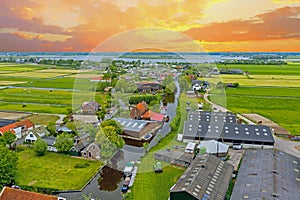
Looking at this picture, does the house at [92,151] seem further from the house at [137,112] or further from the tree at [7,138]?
the house at [137,112]

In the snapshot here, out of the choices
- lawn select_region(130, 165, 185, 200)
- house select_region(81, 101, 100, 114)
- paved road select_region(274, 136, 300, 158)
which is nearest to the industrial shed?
paved road select_region(274, 136, 300, 158)

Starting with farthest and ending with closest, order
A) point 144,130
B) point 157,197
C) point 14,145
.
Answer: point 144,130, point 14,145, point 157,197

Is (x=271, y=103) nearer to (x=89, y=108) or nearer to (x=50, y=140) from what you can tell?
(x=89, y=108)

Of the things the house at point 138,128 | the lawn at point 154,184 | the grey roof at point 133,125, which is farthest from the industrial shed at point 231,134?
the lawn at point 154,184

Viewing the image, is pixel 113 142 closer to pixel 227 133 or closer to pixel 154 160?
pixel 154 160

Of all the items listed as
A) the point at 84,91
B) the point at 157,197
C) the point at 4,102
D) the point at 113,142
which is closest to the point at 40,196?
the point at 157,197

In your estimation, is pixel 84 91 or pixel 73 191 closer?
pixel 73 191
